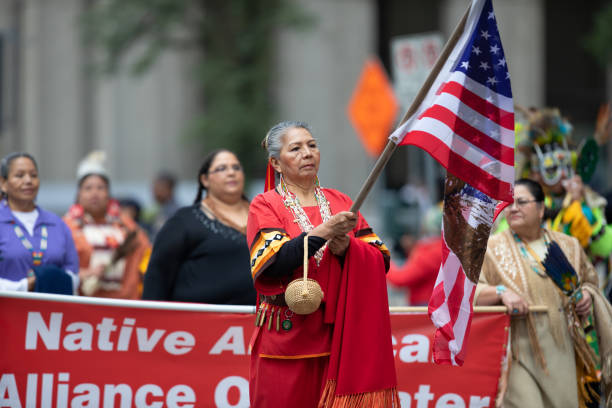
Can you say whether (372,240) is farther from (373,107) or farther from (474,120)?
(373,107)

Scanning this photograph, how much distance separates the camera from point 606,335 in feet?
18.4

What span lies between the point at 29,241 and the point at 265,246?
2.65 meters


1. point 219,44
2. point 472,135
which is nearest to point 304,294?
point 472,135

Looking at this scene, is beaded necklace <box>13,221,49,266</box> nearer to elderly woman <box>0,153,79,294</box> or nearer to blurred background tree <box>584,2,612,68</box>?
elderly woman <box>0,153,79,294</box>

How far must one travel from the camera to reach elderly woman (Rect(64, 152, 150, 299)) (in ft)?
25.9

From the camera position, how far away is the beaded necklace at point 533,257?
223 inches

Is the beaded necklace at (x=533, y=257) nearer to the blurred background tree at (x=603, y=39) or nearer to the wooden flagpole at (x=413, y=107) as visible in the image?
the wooden flagpole at (x=413, y=107)

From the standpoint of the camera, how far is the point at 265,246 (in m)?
4.31

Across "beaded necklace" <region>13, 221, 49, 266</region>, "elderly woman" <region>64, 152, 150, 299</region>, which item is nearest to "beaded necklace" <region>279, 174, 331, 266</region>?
"beaded necklace" <region>13, 221, 49, 266</region>

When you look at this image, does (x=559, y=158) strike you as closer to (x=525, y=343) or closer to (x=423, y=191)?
(x=525, y=343)

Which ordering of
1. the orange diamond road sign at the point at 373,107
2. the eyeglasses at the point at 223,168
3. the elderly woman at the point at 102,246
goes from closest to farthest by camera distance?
the eyeglasses at the point at 223,168
the elderly woman at the point at 102,246
the orange diamond road sign at the point at 373,107

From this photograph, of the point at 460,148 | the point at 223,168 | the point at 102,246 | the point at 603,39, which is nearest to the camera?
the point at 460,148

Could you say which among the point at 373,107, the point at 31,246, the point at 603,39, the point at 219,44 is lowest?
the point at 31,246

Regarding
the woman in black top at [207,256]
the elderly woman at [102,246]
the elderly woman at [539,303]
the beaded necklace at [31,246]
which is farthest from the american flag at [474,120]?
the elderly woman at [102,246]
